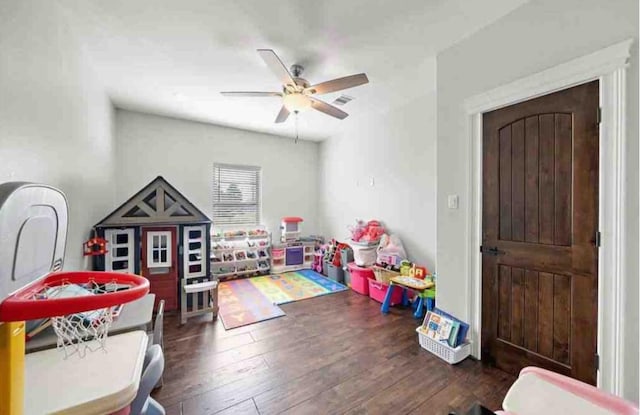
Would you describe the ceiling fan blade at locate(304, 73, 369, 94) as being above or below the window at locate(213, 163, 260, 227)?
above

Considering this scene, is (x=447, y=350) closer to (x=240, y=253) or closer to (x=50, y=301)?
(x=50, y=301)

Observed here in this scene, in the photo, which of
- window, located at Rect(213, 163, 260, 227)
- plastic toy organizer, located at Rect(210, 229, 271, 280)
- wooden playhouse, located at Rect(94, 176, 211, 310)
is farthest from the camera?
window, located at Rect(213, 163, 260, 227)

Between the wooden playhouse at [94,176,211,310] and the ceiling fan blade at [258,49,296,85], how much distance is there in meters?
1.82

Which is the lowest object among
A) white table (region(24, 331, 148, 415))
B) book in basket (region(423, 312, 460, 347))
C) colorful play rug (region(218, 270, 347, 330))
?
colorful play rug (region(218, 270, 347, 330))

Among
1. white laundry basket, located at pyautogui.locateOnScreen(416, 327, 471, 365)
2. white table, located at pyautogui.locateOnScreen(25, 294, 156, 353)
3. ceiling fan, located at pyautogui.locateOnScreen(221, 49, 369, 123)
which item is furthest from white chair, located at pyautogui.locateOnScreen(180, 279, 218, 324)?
white laundry basket, located at pyautogui.locateOnScreen(416, 327, 471, 365)

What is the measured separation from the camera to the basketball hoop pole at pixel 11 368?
2.27 feet

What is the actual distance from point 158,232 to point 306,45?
2.59m

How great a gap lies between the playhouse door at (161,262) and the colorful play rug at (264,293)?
0.63 metres

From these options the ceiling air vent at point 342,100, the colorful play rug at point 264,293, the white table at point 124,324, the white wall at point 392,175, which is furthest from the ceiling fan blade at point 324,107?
the colorful play rug at point 264,293

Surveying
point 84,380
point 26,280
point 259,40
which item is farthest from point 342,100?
point 84,380

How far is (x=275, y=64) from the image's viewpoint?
1963 millimetres

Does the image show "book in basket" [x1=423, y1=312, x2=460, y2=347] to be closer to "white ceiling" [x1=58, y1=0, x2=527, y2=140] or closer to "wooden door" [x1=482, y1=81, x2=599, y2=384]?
"wooden door" [x1=482, y1=81, x2=599, y2=384]

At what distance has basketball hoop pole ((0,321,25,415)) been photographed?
2.27ft

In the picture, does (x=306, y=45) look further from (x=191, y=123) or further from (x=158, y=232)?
(x=191, y=123)
